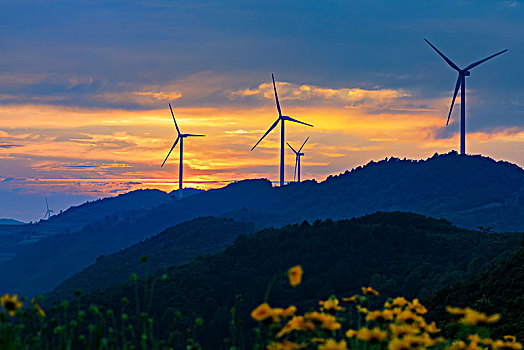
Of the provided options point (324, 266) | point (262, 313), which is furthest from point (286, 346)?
point (324, 266)

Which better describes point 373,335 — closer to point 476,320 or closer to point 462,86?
point 476,320

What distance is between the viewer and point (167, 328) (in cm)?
6212

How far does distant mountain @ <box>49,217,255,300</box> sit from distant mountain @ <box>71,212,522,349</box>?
42.8m

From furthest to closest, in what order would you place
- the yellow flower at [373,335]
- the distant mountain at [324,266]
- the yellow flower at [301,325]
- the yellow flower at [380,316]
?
the distant mountain at [324,266] < the yellow flower at [380,316] < the yellow flower at [301,325] < the yellow flower at [373,335]

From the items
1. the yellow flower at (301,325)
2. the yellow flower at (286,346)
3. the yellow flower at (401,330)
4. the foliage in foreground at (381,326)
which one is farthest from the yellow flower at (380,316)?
the yellow flower at (286,346)

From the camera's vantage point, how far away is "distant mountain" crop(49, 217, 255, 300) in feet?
450

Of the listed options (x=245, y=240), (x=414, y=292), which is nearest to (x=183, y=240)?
(x=245, y=240)

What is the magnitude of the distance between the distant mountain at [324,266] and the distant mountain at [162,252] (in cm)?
4278

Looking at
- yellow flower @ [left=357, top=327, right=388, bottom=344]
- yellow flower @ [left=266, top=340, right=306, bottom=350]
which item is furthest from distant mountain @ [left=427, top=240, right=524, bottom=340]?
yellow flower @ [left=266, top=340, right=306, bottom=350]

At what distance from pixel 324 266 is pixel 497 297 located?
150 feet

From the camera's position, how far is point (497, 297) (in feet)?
108

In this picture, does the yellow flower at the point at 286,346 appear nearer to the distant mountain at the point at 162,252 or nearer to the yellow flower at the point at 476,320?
the yellow flower at the point at 476,320

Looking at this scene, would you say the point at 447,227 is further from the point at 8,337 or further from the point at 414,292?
the point at 8,337

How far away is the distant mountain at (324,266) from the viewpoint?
65062mm
